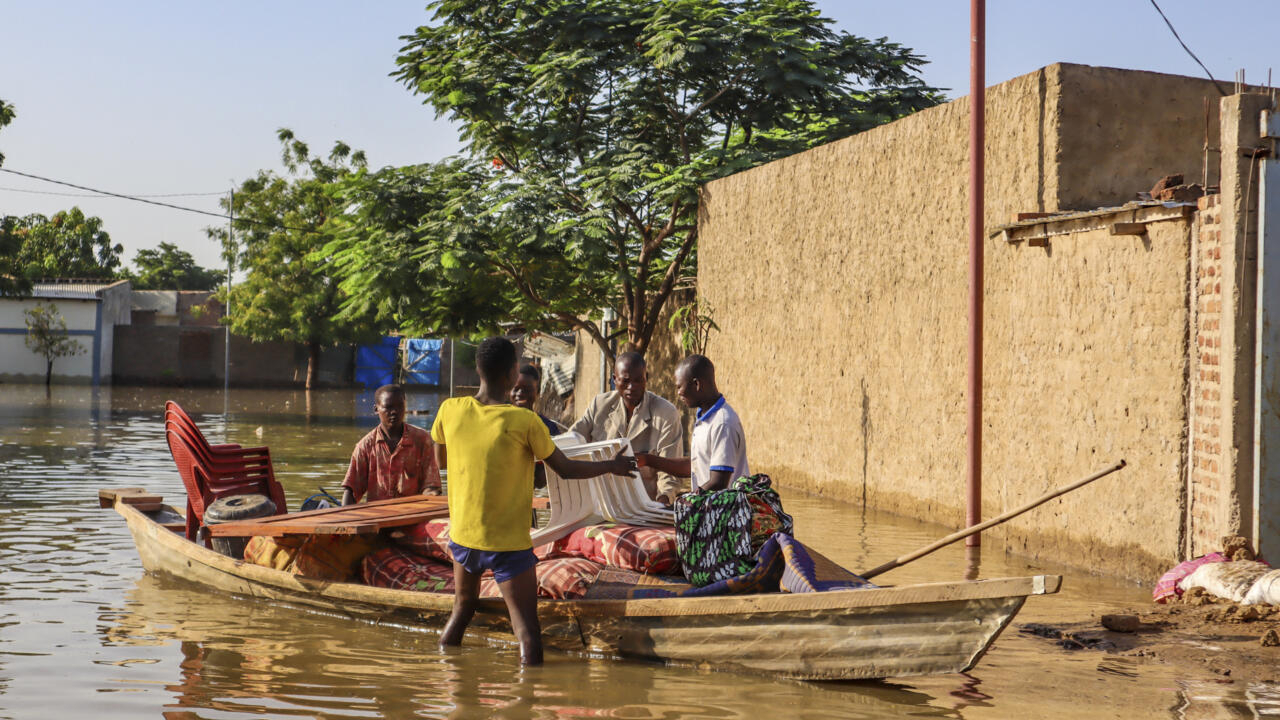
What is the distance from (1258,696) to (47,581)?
296 inches

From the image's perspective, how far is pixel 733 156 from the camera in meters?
17.5

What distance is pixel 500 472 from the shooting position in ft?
20.0

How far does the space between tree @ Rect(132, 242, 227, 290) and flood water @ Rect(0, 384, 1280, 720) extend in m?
60.5

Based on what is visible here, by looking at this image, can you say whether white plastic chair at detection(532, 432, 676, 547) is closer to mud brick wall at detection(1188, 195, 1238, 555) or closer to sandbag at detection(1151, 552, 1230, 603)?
sandbag at detection(1151, 552, 1230, 603)

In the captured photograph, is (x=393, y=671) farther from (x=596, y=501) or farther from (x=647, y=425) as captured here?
(x=647, y=425)

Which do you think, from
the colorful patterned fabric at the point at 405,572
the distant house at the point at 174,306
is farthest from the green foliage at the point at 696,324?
the distant house at the point at 174,306

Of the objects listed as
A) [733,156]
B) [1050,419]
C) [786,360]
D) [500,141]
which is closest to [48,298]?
[500,141]

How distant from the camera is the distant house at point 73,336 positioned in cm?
4162

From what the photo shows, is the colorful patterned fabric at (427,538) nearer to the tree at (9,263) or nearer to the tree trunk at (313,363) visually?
the tree at (9,263)

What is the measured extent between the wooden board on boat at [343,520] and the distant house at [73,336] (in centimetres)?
3746

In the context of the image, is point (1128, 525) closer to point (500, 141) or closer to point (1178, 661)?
point (1178, 661)

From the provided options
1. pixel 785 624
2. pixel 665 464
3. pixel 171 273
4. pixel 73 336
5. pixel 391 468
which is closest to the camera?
pixel 785 624

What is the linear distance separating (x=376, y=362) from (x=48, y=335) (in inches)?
423

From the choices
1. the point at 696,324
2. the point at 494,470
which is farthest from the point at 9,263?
the point at 494,470
